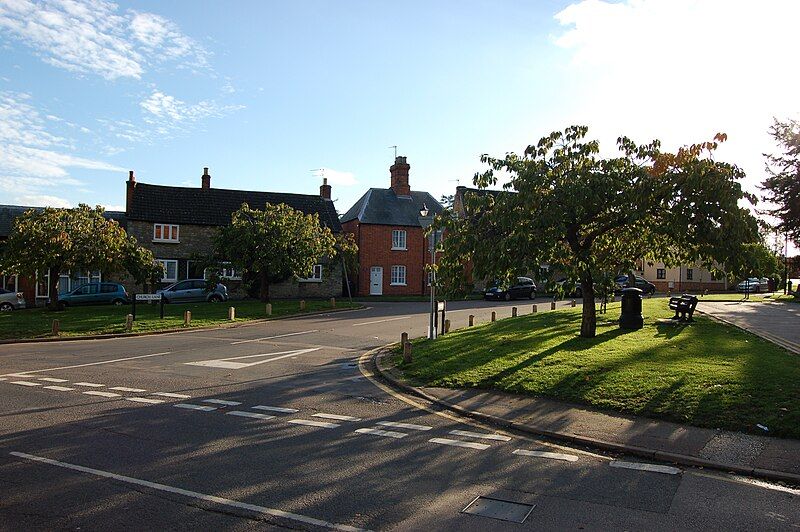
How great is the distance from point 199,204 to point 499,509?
1601 inches

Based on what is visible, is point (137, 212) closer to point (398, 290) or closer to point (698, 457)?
point (398, 290)

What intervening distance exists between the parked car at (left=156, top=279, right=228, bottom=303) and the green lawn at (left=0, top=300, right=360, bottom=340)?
977 mm

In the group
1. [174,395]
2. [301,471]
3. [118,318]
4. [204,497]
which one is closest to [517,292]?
[118,318]

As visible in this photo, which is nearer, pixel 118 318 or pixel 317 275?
pixel 118 318

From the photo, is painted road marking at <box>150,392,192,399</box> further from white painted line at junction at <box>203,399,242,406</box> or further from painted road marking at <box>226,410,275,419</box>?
painted road marking at <box>226,410,275,419</box>

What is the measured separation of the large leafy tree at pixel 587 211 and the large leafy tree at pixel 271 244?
18.1 m

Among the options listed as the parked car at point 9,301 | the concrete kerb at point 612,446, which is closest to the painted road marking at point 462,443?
the concrete kerb at point 612,446

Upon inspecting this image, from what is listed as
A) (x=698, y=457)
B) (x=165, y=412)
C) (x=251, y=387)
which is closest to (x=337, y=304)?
(x=251, y=387)

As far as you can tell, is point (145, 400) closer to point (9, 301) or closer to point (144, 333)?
point (144, 333)

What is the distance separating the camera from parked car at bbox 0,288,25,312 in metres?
31.6

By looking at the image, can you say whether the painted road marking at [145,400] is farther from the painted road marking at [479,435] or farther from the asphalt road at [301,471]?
the painted road marking at [479,435]

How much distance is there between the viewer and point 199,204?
42.9 metres

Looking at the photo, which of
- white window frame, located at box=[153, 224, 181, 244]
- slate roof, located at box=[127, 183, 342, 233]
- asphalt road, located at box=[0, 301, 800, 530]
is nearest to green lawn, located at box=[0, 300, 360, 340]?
white window frame, located at box=[153, 224, 181, 244]

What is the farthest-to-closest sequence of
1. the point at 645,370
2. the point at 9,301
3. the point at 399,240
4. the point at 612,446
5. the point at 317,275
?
the point at 399,240 → the point at 317,275 → the point at 9,301 → the point at 645,370 → the point at 612,446
